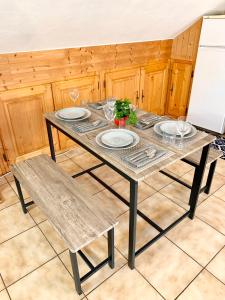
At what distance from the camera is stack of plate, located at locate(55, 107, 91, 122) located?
1.78m

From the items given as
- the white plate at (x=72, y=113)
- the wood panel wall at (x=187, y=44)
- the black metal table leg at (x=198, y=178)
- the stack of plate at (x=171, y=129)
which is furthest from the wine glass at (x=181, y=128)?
the wood panel wall at (x=187, y=44)

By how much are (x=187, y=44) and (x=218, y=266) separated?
2.87 meters

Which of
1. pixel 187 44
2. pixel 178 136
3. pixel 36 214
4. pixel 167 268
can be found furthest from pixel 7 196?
pixel 187 44

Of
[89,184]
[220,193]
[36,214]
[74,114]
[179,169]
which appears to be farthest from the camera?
[179,169]

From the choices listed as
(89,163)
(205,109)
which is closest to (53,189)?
(89,163)

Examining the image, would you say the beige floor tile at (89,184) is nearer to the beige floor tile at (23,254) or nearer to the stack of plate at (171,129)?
the beige floor tile at (23,254)

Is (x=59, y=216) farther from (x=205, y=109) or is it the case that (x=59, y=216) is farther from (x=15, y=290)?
(x=205, y=109)

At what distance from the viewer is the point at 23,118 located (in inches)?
93.6

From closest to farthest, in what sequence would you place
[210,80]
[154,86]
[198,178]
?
[198,178] < [210,80] < [154,86]

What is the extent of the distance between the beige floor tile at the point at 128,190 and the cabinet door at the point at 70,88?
3.04ft

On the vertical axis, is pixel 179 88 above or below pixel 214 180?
above

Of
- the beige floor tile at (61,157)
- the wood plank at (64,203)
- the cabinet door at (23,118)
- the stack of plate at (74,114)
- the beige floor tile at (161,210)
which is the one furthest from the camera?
the beige floor tile at (61,157)

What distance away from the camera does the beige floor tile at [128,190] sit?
85.8 inches

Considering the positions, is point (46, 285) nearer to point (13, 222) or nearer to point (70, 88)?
point (13, 222)
